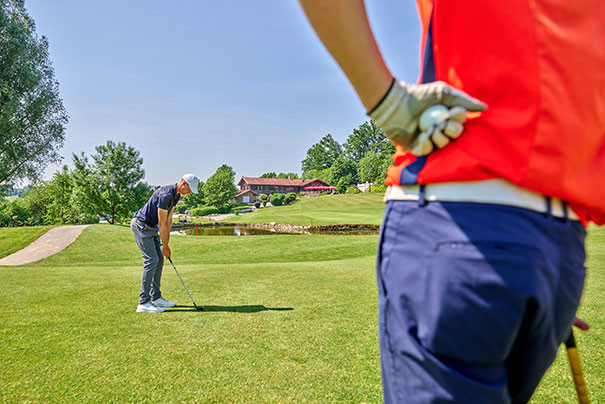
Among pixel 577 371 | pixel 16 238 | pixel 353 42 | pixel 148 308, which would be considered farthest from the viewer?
pixel 16 238

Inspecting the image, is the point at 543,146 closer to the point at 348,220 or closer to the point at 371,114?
the point at 371,114

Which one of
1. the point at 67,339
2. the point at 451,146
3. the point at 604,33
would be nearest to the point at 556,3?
the point at 604,33

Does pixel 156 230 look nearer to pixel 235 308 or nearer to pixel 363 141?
pixel 235 308

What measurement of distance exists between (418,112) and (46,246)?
20.2m

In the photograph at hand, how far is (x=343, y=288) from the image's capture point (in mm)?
5988

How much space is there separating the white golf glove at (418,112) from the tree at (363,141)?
11645cm

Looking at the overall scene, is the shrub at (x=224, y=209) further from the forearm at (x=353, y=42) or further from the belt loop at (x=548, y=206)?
the belt loop at (x=548, y=206)

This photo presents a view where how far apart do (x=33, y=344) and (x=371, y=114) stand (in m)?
4.03

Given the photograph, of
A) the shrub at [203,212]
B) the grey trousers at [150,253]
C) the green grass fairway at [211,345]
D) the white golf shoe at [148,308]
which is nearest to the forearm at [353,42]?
the green grass fairway at [211,345]

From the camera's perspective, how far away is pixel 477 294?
2.60ft

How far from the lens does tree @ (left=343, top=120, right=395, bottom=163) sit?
116 meters

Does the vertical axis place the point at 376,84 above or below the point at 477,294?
above

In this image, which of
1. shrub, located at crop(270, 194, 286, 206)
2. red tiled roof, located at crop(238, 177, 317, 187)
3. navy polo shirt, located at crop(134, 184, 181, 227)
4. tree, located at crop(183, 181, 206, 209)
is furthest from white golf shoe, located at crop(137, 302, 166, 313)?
red tiled roof, located at crop(238, 177, 317, 187)

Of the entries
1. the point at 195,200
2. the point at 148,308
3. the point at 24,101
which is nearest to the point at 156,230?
the point at 148,308
